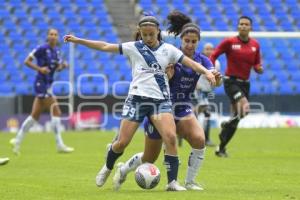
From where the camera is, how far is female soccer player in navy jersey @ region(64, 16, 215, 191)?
9539 millimetres

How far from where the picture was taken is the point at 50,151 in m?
17.7

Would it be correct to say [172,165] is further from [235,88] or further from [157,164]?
[235,88]

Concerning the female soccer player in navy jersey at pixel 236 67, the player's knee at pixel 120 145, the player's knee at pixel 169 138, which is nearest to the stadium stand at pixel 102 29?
the female soccer player in navy jersey at pixel 236 67

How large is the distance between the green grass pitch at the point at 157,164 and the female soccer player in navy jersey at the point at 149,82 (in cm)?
59

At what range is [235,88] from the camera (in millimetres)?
15805

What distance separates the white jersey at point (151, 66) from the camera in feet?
31.4

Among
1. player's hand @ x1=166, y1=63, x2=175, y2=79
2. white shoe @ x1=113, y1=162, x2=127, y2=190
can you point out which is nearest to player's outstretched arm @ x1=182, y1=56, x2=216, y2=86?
player's hand @ x1=166, y1=63, x2=175, y2=79

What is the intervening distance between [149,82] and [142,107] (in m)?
0.32

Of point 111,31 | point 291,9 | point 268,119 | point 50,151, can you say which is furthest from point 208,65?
point 291,9

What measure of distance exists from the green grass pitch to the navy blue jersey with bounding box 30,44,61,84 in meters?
1.61

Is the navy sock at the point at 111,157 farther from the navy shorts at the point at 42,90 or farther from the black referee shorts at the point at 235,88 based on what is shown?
the navy shorts at the point at 42,90

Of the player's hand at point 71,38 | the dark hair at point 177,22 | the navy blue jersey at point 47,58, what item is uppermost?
the dark hair at point 177,22

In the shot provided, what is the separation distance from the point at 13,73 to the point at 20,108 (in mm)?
4146

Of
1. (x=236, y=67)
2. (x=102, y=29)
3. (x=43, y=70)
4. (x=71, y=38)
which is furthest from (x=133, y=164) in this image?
(x=102, y=29)
